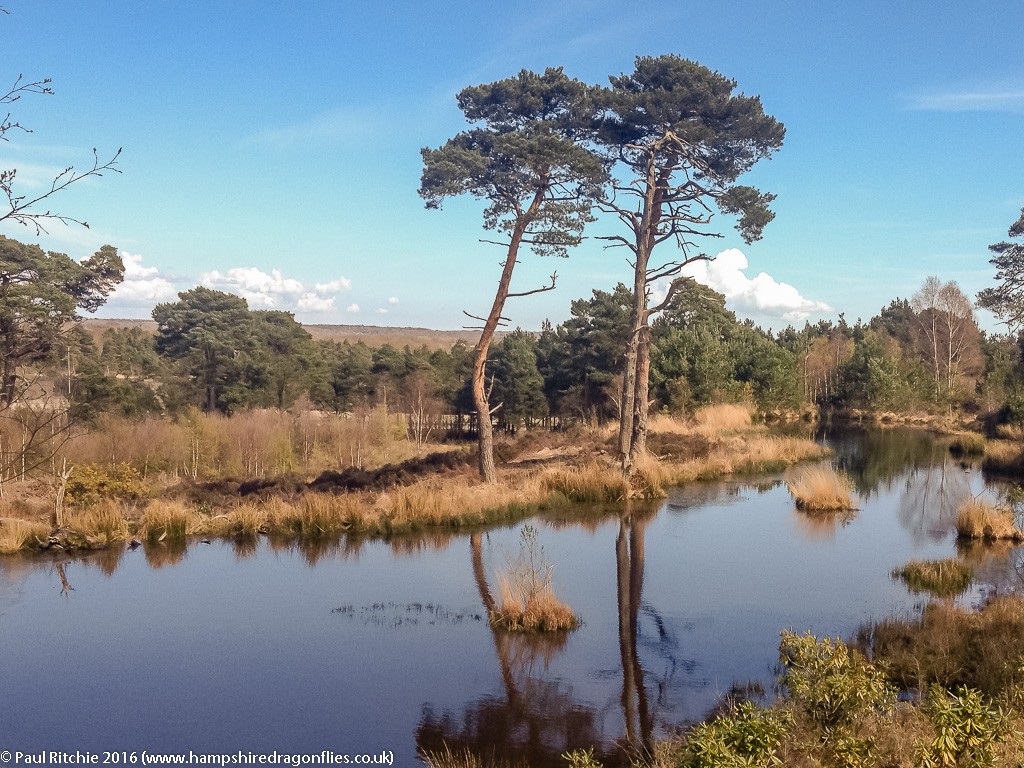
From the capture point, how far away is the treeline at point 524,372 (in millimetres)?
33500

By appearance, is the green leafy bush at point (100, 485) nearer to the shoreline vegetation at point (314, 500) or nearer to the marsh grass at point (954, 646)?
the shoreline vegetation at point (314, 500)

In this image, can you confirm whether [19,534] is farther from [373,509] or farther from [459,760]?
[459,760]

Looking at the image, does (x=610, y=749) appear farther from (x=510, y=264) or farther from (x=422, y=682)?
(x=510, y=264)

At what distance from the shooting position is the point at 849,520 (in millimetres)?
17016

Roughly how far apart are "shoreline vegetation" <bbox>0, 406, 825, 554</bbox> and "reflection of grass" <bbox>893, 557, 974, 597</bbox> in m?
7.32

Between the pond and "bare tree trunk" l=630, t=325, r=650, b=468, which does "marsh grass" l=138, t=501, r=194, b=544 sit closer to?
the pond

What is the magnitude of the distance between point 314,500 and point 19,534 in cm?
492

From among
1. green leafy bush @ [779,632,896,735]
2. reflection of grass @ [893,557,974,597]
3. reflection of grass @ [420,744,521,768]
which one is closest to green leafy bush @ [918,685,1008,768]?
green leafy bush @ [779,632,896,735]

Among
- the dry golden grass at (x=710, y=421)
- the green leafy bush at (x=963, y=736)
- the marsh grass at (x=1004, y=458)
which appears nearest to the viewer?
the green leafy bush at (x=963, y=736)

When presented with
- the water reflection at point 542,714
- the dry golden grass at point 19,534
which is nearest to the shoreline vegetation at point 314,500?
the dry golden grass at point 19,534

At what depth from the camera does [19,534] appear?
13.6 meters

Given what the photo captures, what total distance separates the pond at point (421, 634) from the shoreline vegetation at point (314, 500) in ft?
2.33

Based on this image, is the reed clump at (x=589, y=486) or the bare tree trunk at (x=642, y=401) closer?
the reed clump at (x=589, y=486)

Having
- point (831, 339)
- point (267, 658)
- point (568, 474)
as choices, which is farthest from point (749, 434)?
point (831, 339)
